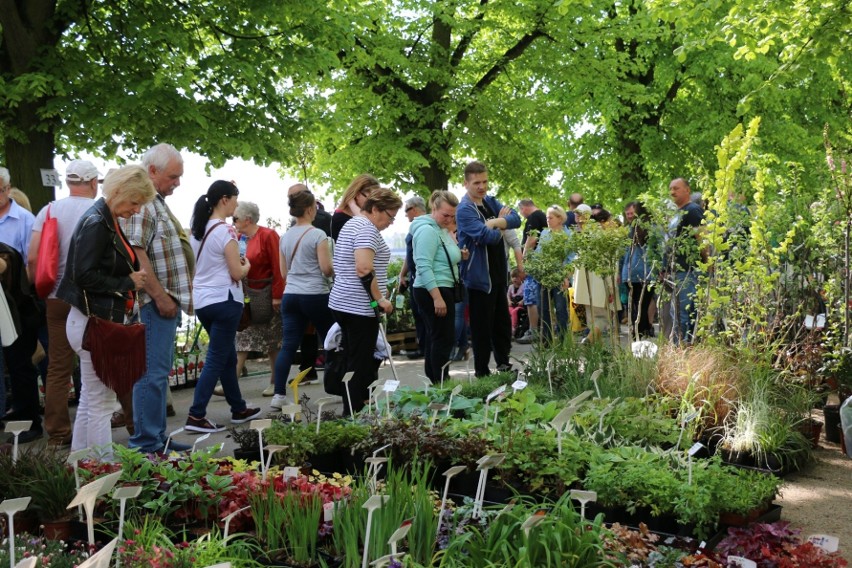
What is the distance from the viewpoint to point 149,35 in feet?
33.9

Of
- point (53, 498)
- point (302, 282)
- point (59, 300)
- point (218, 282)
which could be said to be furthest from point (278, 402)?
point (53, 498)

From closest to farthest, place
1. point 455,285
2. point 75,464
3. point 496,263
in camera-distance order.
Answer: point 75,464 → point 455,285 → point 496,263

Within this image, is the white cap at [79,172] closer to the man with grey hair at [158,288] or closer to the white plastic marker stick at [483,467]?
the man with grey hair at [158,288]

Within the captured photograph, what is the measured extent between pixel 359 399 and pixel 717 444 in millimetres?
2425

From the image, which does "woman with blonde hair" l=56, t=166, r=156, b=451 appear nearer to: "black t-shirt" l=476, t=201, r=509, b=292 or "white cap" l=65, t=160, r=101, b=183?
"white cap" l=65, t=160, r=101, b=183

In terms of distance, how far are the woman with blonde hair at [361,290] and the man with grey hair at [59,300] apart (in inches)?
70.8

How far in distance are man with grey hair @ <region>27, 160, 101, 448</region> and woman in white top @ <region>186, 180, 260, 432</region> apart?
0.81 m

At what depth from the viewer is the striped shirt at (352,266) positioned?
6.29m

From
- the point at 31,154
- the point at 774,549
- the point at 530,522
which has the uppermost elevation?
the point at 31,154

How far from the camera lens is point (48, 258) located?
240 inches

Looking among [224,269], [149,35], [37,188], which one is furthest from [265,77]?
[224,269]

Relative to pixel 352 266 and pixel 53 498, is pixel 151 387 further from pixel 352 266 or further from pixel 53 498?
pixel 352 266

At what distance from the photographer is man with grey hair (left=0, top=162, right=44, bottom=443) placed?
21.5ft

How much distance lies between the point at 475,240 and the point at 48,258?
3.47 m
